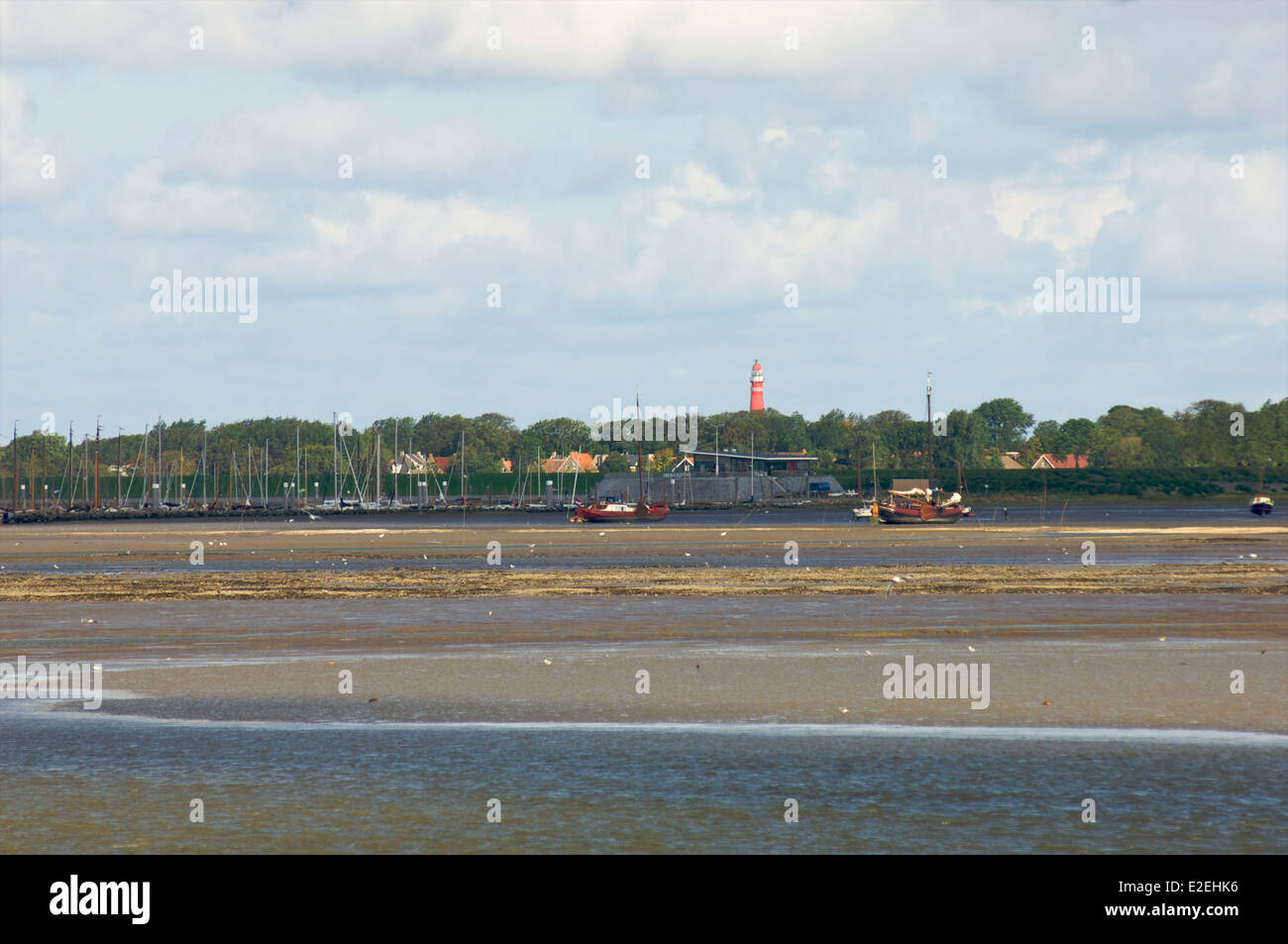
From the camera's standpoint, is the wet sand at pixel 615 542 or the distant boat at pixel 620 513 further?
the distant boat at pixel 620 513

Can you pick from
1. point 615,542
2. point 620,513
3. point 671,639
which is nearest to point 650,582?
point 671,639

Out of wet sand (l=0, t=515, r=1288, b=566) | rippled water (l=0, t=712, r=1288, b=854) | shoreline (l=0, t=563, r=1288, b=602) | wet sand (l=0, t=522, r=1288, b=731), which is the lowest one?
wet sand (l=0, t=515, r=1288, b=566)

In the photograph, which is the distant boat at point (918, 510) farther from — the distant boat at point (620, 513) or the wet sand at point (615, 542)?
the distant boat at point (620, 513)

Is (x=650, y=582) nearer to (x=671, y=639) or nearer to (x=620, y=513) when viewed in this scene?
(x=671, y=639)

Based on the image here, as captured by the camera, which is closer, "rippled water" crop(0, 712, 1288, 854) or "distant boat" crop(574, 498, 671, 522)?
"rippled water" crop(0, 712, 1288, 854)

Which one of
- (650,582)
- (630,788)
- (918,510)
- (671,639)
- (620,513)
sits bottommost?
(620,513)

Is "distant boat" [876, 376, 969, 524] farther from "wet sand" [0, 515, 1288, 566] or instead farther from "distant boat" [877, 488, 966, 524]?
"wet sand" [0, 515, 1288, 566]

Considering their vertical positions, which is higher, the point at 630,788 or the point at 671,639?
the point at 630,788

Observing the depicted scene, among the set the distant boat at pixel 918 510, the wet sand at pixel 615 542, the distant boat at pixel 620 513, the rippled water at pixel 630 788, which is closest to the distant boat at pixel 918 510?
the distant boat at pixel 918 510

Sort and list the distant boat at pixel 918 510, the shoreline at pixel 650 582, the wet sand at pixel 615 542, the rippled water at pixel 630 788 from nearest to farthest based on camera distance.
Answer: the rippled water at pixel 630 788
the shoreline at pixel 650 582
the wet sand at pixel 615 542
the distant boat at pixel 918 510

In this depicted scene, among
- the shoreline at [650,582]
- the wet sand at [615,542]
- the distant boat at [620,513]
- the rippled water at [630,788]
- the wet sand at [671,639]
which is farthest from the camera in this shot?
the distant boat at [620,513]

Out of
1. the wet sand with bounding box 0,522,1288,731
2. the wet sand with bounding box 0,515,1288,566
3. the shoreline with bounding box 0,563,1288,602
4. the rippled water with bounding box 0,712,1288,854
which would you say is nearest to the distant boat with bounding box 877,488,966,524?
the wet sand with bounding box 0,515,1288,566

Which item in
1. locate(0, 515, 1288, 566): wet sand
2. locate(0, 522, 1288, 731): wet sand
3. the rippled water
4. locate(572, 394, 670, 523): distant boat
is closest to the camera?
the rippled water
